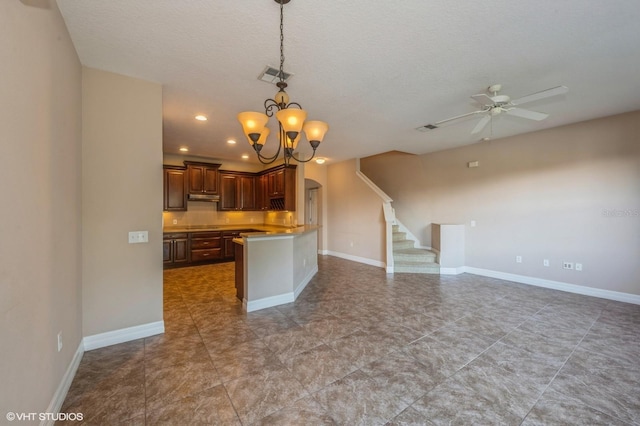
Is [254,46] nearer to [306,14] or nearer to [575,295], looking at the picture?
[306,14]

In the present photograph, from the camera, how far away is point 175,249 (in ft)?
19.2

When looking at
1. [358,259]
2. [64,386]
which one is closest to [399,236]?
[358,259]

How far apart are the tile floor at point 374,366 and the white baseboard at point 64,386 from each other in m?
0.06

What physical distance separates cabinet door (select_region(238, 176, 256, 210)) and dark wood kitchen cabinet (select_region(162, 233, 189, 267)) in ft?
5.86

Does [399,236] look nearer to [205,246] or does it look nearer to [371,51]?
[205,246]

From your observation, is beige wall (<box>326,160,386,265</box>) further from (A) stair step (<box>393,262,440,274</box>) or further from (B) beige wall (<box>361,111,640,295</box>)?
(B) beige wall (<box>361,111,640,295</box>)

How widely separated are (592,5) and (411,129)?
8.97 ft

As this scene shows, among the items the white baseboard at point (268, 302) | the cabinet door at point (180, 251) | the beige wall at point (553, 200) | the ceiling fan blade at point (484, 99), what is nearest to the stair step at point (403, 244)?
the beige wall at point (553, 200)

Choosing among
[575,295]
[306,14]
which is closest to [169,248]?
[306,14]

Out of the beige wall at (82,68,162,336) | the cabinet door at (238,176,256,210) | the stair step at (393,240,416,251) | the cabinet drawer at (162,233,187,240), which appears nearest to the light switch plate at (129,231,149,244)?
the beige wall at (82,68,162,336)

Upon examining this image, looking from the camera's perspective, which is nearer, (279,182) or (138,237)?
(138,237)

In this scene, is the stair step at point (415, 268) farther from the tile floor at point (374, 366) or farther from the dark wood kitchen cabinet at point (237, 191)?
the dark wood kitchen cabinet at point (237, 191)

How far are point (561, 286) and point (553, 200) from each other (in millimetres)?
1534

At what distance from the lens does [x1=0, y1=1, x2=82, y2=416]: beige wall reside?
1.21 metres
